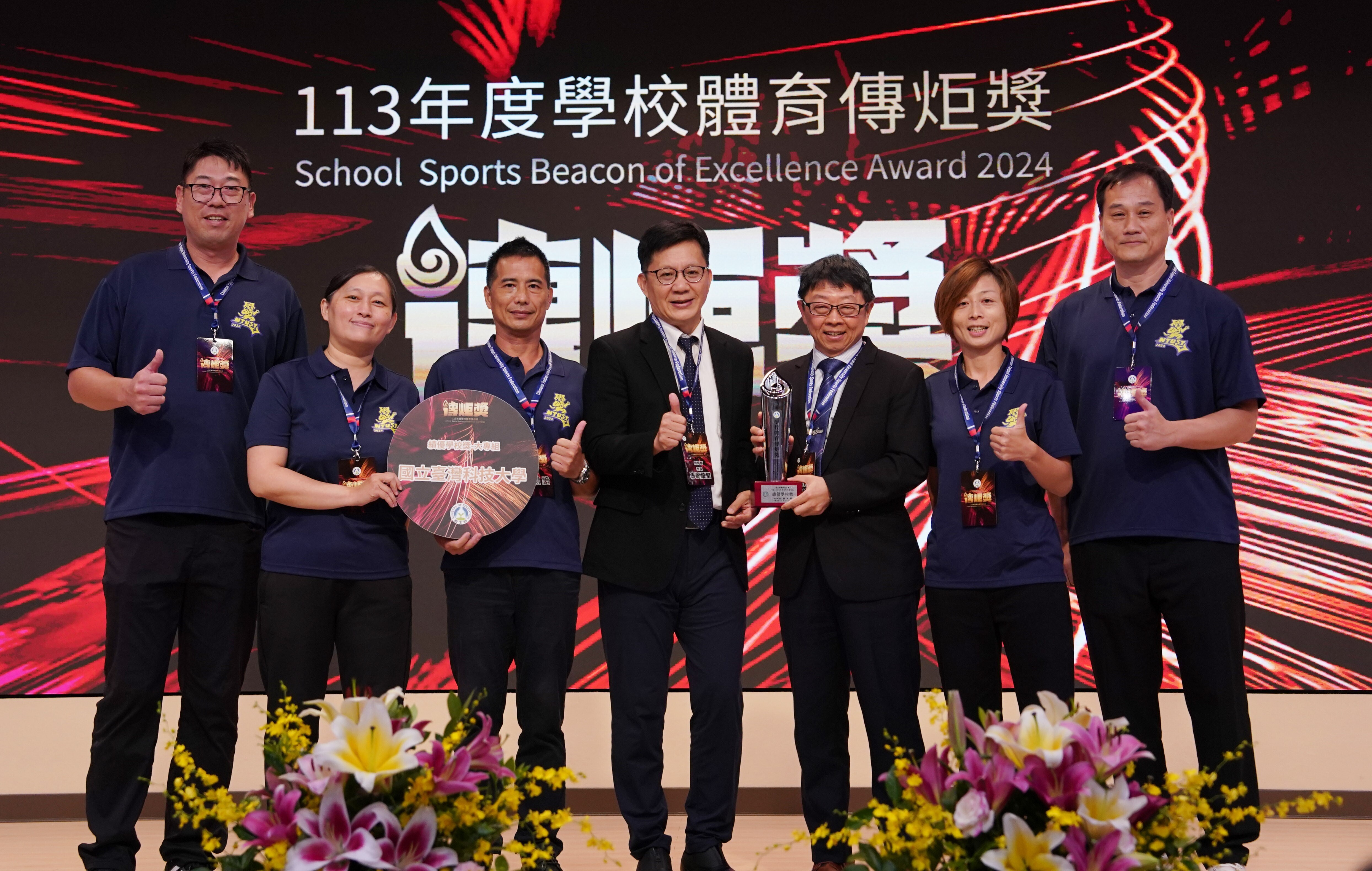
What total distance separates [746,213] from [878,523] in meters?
2.08

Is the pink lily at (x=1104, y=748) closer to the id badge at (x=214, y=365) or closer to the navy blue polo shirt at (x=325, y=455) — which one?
the navy blue polo shirt at (x=325, y=455)

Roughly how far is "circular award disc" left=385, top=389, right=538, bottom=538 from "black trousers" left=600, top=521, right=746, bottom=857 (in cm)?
35

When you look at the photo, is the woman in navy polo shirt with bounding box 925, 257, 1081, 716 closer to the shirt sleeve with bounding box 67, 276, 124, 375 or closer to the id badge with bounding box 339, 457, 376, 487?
the id badge with bounding box 339, 457, 376, 487

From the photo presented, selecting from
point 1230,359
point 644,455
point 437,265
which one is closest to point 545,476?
point 644,455

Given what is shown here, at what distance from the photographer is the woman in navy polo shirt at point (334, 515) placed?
8.92ft

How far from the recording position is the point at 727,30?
4.53 m

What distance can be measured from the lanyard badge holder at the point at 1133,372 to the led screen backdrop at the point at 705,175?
160 centimetres

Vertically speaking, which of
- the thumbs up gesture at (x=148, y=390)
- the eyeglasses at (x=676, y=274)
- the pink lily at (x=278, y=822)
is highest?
the eyeglasses at (x=676, y=274)

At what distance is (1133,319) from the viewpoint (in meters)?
2.87

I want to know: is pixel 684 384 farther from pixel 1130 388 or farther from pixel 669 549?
pixel 1130 388

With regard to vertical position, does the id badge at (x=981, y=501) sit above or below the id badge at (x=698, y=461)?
below

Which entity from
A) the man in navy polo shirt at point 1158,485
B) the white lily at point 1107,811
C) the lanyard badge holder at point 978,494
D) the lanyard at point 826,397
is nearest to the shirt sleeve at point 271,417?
the lanyard at point 826,397

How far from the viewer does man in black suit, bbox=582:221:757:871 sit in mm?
2803

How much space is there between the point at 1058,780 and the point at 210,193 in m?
2.60
